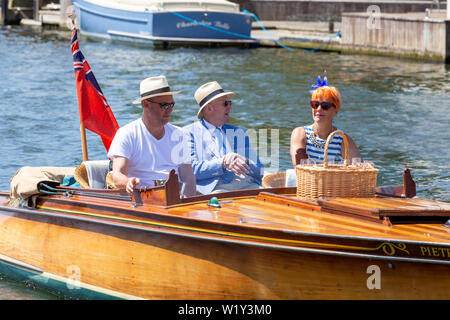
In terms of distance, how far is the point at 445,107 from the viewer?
1447 cm

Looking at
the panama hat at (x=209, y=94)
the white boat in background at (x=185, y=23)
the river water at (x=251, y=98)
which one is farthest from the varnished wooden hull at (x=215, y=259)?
the white boat in background at (x=185, y=23)

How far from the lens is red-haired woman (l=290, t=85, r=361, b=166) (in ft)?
17.8

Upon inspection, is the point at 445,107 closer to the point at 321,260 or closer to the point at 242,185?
the point at 242,185

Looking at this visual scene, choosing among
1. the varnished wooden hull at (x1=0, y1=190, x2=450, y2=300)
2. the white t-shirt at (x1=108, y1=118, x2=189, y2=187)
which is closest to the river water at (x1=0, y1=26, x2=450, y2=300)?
the varnished wooden hull at (x1=0, y1=190, x2=450, y2=300)

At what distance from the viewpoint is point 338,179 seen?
480 centimetres

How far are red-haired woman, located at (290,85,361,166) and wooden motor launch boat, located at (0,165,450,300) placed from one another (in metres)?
0.38

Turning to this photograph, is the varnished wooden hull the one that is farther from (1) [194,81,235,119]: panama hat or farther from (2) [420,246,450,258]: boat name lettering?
(1) [194,81,235,119]: panama hat

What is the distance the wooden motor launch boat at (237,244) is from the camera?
14.2 ft

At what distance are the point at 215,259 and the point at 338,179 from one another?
2.91 ft

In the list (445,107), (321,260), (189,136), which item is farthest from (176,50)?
(321,260)

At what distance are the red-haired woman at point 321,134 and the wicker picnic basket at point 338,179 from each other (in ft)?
1.66
